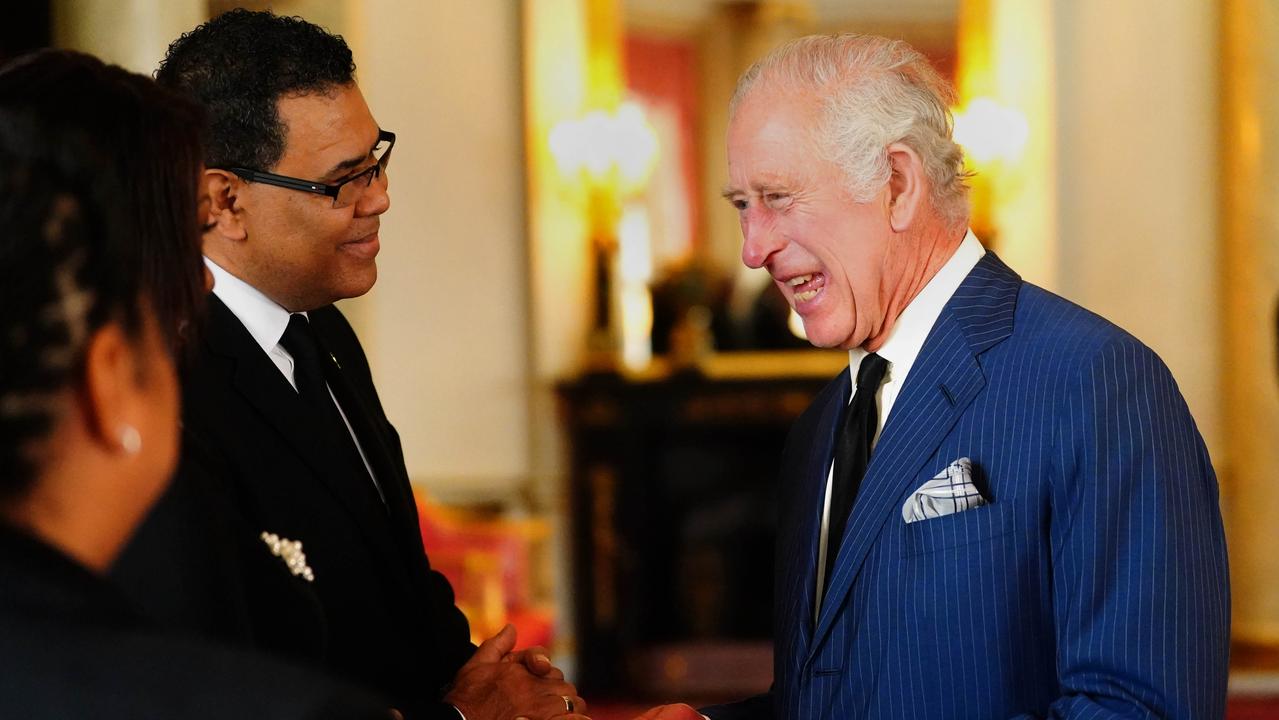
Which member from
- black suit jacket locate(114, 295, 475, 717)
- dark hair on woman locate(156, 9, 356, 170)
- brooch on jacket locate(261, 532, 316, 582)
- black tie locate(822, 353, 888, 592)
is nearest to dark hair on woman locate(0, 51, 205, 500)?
black suit jacket locate(114, 295, 475, 717)

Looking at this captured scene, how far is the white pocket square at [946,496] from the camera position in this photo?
1.99 metres

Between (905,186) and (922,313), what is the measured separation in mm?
209

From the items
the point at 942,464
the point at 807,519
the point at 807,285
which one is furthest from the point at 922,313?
the point at 807,519

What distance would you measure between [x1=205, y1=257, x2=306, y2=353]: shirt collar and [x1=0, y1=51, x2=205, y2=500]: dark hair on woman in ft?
2.59

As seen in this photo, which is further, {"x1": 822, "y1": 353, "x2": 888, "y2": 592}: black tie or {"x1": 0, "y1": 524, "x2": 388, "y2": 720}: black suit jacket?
{"x1": 822, "y1": 353, "x2": 888, "y2": 592}: black tie

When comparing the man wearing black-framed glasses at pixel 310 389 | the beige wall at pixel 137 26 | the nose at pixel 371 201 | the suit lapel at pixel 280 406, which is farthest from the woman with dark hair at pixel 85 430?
the beige wall at pixel 137 26

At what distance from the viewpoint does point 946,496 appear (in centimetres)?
201

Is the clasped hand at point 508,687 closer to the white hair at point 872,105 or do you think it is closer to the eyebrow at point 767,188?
the eyebrow at point 767,188

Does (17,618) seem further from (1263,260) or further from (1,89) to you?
(1263,260)

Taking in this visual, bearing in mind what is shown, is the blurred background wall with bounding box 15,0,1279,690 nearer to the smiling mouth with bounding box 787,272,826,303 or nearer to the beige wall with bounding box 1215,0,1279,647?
the beige wall with bounding box 1215,0,1279,647

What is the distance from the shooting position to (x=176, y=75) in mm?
2182

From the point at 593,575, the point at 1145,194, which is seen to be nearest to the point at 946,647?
the point at 593,575

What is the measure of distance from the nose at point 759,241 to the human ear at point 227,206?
0.82m

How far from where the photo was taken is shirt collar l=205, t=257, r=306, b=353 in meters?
2.19
